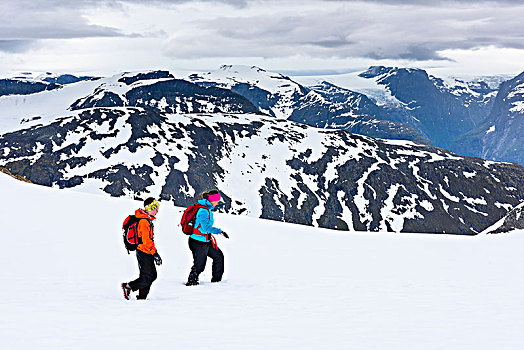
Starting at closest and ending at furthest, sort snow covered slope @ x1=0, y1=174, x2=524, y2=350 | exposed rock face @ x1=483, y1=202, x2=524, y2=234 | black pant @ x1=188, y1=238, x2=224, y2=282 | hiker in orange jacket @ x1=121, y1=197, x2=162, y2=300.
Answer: snow covered slope @ x1=0, y1=174, x2=524, y2=350 → hiker in orange jacket @ x1=121, y1=197, x2=162, y2=300 → black pant @ x1=188, y1=238, x2=224, y2=282 → exposed rock face @ x1=483, y1=202, x2=524, y2=234

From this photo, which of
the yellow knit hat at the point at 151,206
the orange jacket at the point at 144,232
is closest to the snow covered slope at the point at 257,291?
the orange jacket at the point at 144,232

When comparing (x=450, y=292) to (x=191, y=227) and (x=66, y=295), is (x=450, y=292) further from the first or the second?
(x=66, y=295)

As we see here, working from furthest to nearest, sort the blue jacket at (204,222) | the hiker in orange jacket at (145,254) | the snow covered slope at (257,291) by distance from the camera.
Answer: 1. the blue jacket at (204,222)
2. the hiker in orange jacket at (145,254)
3. the snow covered slope at (257,291)

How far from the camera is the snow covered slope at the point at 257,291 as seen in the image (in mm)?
10164

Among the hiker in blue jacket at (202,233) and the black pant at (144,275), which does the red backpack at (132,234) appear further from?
the hiker in blue jacket at (202,233)

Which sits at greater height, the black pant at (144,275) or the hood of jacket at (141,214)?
the hood of jacket at (141,214)

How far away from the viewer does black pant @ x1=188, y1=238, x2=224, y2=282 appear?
1664 centimetres

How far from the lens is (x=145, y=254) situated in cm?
1488

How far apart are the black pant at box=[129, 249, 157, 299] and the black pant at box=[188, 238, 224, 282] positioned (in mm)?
1989

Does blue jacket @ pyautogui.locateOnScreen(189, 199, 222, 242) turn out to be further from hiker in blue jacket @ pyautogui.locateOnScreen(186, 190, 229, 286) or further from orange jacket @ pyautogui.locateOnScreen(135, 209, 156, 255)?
orange jacket @ pyautogui.locateOnScreen(135, 209, 156, 255)

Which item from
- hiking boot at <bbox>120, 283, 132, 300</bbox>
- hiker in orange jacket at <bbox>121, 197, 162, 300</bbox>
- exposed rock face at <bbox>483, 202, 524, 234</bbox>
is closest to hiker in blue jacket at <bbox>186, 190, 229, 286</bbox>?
hiker in orange jacket at <bbox>121, 197, 162, 300</bbox>

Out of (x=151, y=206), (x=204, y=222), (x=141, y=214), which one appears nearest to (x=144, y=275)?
(x=141, y=214)

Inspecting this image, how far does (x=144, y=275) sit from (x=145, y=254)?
612 millimetres

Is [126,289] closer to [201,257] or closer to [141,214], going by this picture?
[141,214]
